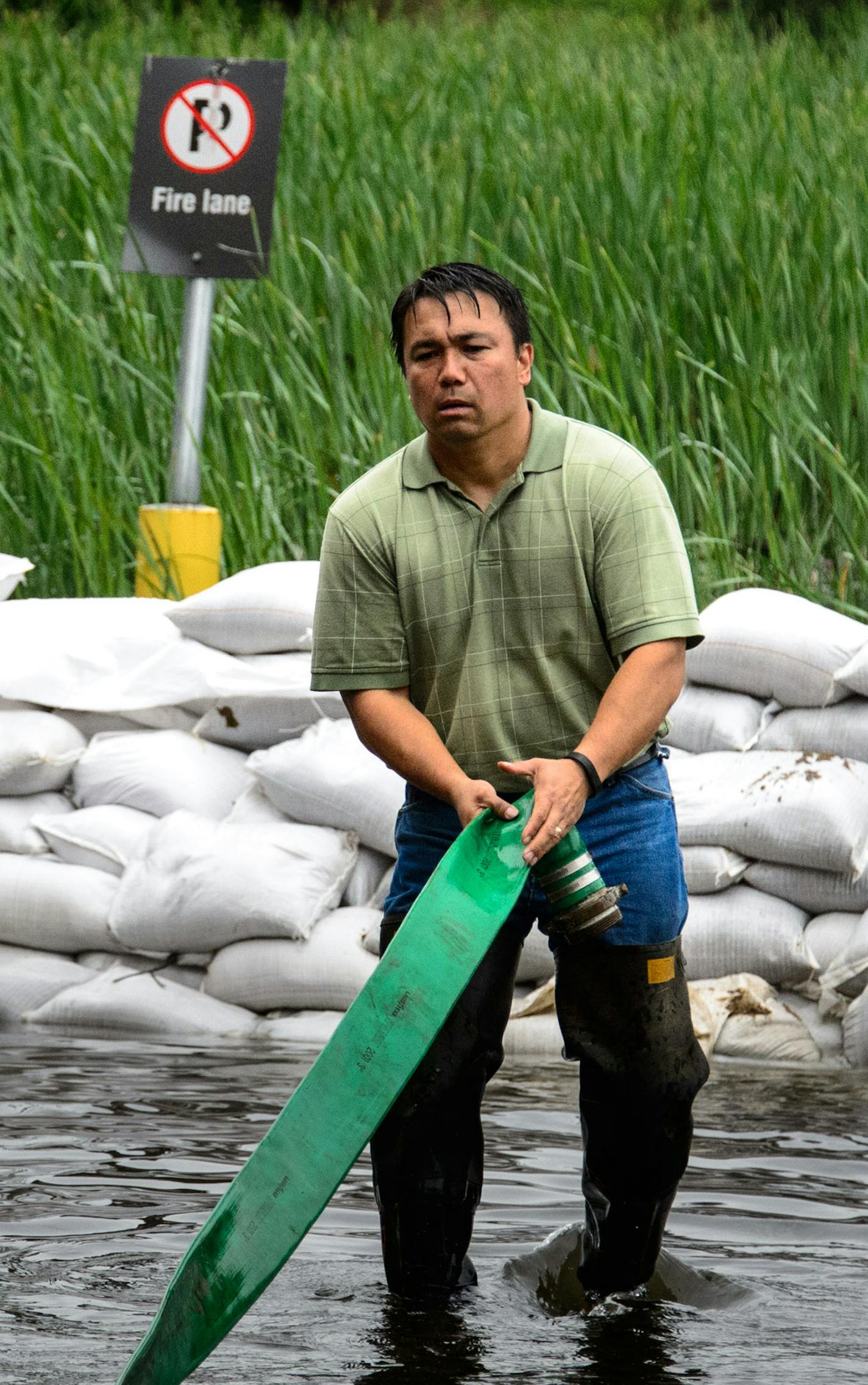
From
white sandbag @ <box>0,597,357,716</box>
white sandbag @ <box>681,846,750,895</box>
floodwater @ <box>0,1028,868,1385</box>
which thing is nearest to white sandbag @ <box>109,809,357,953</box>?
floodwater @ <box>0,1028,868,1385</box>

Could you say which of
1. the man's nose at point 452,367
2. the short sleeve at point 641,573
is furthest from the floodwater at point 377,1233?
the man's nose at point 452,367

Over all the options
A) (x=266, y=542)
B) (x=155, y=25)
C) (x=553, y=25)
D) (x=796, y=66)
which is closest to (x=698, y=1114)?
(x=266, y=542)

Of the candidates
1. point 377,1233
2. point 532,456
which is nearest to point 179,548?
point 377,1233

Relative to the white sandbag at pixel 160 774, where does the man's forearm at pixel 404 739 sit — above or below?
above

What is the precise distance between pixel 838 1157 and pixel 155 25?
377 inches

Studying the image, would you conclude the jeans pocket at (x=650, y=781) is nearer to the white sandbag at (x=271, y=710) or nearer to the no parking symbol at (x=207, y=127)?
the white sandbag at (x=271, y=710)

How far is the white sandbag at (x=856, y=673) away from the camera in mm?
3811

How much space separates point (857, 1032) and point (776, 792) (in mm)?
512

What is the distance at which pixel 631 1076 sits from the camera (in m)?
2.36

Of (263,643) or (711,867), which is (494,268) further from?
(711,867)

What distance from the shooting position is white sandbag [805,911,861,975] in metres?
3.73

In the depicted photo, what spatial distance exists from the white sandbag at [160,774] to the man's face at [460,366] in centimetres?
197

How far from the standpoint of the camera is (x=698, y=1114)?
3344 mm

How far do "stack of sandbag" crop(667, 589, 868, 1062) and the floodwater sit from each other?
264 millimetres
